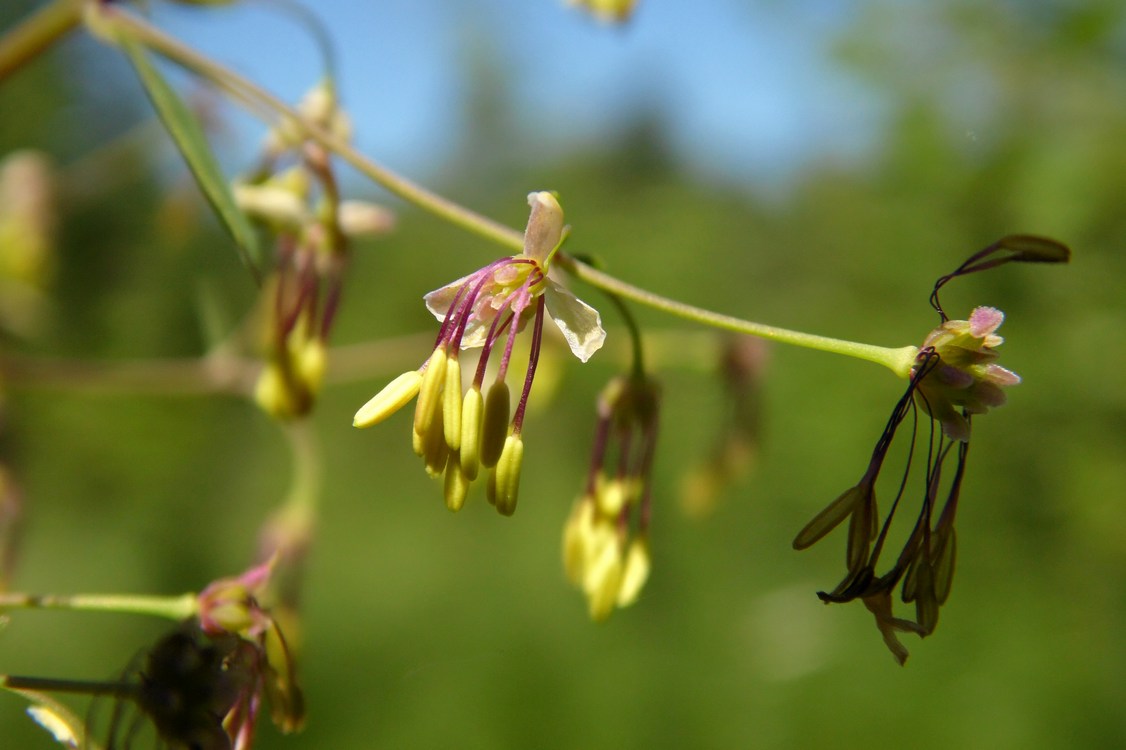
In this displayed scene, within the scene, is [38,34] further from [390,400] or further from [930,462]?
[930,462]

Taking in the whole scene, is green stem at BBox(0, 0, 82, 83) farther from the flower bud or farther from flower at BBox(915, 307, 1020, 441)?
flower at BBox(915, 307, 1020, 441)

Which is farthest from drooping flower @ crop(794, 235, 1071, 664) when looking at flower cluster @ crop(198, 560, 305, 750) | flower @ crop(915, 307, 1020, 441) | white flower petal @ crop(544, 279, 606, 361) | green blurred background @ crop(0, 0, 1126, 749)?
green blurred background @ crop(0, 0, 1126, 749)

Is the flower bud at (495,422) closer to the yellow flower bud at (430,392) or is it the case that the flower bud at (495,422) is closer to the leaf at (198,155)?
the yellow flower bud at (430,392)

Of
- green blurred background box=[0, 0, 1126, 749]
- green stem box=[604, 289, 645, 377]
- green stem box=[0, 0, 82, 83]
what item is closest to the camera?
green stem box=[604, 289, 645, 377]

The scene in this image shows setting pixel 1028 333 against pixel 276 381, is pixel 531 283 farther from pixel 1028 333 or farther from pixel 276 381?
pixel 1028 333

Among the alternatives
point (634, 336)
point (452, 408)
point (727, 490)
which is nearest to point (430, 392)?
point (452, 408)

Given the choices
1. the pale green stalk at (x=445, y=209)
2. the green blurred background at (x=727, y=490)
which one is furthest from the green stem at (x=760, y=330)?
the green blurred background at (x=727, y=490)

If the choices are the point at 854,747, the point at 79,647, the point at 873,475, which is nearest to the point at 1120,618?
the point at 854,747
